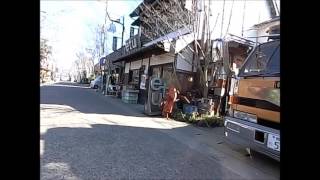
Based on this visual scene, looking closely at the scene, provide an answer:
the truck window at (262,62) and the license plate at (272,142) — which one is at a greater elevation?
the truck window at (262,62)

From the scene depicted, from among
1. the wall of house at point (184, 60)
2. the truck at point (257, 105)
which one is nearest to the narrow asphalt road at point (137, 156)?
the truck at point (257, 105)

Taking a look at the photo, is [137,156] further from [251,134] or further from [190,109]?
[190,109]

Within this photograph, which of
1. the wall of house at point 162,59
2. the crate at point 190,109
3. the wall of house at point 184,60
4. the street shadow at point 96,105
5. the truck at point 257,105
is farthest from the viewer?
the wall of house at point 162,59

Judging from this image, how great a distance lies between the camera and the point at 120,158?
5918 mm

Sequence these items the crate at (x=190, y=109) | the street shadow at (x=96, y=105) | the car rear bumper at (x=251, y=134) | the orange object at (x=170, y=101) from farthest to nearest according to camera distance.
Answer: the street shadow at (x=96, y=105) → the orange object at (x=170, y=101) → the crate at (x=190, y=109) → the car rear bumper at (x=251, y=134)

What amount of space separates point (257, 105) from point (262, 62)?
700 mm

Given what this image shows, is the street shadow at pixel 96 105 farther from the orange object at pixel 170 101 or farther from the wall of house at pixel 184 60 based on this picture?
the wall of house at pixel 184 60

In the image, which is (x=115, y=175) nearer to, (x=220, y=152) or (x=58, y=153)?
(x=58, y=153)

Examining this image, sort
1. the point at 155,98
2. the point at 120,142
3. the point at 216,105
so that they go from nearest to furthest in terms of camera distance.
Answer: the point at 120,142
the point at 216,105
the point at 155,98

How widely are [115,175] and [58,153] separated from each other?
5.13 ft

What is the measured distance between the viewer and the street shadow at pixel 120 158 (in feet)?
16.3
